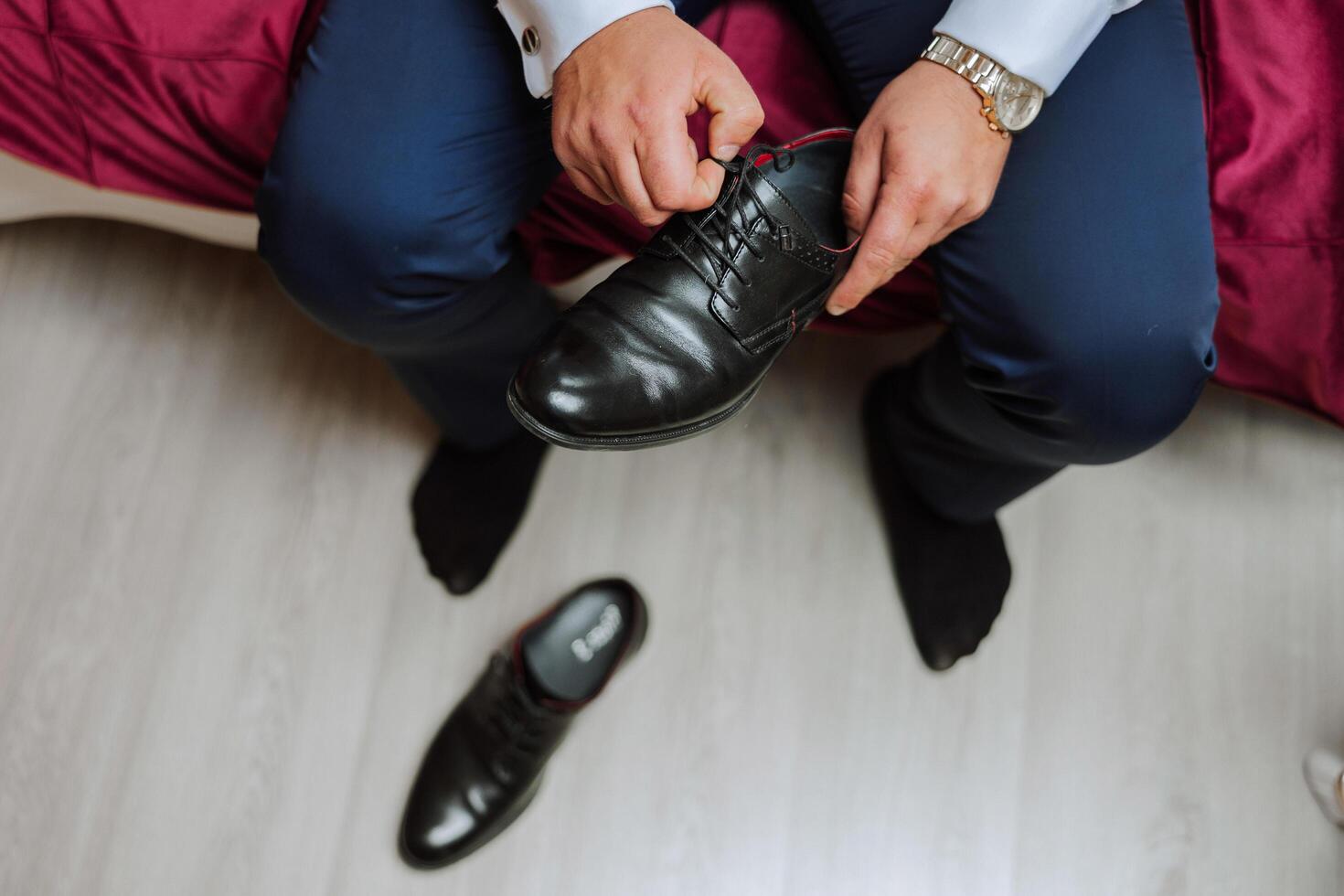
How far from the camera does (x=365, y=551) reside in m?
1.13

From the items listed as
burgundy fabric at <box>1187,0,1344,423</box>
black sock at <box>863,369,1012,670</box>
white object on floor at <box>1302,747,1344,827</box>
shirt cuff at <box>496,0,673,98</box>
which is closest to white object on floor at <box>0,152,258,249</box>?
→ shirt cuff at <box>496,0,673,98</box>

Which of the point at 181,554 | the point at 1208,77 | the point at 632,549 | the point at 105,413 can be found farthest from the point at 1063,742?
the point at 105,413

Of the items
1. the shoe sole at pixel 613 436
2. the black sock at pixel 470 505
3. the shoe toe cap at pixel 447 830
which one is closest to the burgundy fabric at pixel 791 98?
the shoe sole at pixel 613 436

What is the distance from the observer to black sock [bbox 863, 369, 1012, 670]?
1071mm

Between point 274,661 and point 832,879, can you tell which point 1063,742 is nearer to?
point 832,879

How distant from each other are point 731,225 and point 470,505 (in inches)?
22.0

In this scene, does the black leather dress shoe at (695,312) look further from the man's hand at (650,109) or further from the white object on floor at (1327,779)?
the white object on floor at (1327,779)

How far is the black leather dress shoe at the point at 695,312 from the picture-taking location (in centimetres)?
68

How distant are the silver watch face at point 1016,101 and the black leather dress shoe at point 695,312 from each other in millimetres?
116

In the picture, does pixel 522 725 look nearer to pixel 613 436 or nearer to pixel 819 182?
pixel 613 436

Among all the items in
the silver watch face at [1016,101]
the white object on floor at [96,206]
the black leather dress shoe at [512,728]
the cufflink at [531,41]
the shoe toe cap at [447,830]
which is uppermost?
the cufflink at [531,41]

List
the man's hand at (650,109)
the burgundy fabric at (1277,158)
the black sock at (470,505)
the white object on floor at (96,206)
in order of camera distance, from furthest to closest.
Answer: the black sock at (470,505)
the white object on floor at (96,206)
the burgundy fabric at (1277,158)
the man's hand at (650,109)

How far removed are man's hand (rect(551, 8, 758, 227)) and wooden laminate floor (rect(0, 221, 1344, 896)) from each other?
519mm

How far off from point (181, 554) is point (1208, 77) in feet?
4.00
